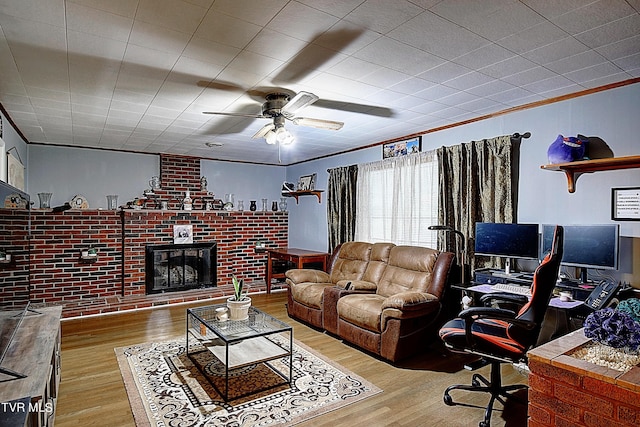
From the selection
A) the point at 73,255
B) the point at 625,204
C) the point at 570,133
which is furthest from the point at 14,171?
the point at 625,204

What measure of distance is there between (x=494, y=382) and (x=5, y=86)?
4312mm

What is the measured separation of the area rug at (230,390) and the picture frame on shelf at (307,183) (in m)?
3.51

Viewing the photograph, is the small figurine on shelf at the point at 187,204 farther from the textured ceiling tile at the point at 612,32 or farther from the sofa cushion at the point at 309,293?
the textured ceiling tile at the point at 612,32

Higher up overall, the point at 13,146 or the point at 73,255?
the point at 13,146

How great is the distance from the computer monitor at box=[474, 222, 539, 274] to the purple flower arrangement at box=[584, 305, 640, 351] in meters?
1.47

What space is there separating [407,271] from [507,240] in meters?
1.08

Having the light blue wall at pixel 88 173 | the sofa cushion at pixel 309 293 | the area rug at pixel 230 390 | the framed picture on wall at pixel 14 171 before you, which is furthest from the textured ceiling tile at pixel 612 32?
the light blue wall at pixel 88 173

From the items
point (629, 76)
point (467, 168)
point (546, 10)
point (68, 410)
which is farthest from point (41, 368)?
point (629, 76)

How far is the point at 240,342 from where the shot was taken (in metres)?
3.00

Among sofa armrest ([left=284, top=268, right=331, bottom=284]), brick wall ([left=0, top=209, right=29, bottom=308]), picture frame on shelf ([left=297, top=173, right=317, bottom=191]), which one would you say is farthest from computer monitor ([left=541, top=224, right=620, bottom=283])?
picture frame on shelf ([left=297, top=173, right=317, bottom=191])

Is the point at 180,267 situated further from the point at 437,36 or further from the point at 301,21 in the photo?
the point at 437,36

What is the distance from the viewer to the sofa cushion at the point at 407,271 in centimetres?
387

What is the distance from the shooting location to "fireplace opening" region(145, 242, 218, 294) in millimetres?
5941

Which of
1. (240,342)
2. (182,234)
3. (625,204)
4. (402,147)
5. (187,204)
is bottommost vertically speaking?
(240,342)
